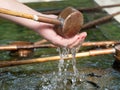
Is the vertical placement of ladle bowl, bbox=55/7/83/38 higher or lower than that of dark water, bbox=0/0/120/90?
higher

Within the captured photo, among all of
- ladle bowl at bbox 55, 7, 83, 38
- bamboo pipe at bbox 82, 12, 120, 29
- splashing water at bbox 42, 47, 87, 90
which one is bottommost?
splashing water at bbox 42, 47, 87, 90

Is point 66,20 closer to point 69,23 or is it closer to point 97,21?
point 69,23

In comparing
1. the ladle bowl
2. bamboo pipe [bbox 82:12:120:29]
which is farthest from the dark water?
the ladle bowl

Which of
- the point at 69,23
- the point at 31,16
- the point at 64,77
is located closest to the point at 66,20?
the point at 69,23

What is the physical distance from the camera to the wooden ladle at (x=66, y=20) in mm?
2275

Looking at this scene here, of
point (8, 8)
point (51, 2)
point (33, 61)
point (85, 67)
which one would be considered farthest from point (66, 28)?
point (51, 2)

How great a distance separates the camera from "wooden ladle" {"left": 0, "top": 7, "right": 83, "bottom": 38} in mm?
2275

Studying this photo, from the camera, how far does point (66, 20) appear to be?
2.31 m

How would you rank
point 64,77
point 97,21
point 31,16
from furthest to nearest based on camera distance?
1. point 97,21
2. point 64,77
3. point 31,16

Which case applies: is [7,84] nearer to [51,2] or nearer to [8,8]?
[8,8]

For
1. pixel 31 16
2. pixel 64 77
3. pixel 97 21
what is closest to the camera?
pixel 31 16

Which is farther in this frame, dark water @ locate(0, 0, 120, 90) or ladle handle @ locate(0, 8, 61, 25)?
dark water @ locate(0, 0, 120, 90)

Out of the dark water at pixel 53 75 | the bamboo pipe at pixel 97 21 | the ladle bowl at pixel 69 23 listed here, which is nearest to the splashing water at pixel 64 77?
the dark water at pixel 53 75

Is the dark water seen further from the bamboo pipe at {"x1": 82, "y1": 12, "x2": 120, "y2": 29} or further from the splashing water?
the bamboo pipe at {"x1": 82, "y1": 12, "x2": 120, "y2": 29}
